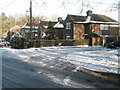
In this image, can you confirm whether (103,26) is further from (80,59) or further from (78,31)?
(80,59)

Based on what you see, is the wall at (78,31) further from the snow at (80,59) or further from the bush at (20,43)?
the snow at (80,59)

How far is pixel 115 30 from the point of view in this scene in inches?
1460

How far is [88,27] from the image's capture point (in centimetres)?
3516

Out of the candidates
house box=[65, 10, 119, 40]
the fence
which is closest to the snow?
the fence

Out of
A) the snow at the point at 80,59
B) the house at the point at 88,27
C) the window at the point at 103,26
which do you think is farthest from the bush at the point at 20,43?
the window at the point at 103,26

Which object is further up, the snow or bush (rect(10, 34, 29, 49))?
bush (rect(10, 34, 29, 49))

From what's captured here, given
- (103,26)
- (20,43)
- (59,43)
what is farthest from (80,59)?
(103,26)

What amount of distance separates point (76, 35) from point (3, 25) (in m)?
47.3

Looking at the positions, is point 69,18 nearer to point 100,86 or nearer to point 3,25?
point 100,86

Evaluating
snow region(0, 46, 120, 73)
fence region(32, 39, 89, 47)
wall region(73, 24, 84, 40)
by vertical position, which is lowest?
snow region(0, 46, 120, 73)

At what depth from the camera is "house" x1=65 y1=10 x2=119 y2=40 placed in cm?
3494

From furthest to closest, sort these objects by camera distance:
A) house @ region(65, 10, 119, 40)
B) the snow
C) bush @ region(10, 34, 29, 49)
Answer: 1. house @ region(65, 10, 119, 40)
2. bush @ region(10, 34, 29, 49)
3. the snow

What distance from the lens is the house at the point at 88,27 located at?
34.9 metres

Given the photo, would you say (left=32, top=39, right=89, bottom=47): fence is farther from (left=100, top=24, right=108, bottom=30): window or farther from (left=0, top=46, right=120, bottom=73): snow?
(left=0, top=46, right=120, bottom=73): snow
